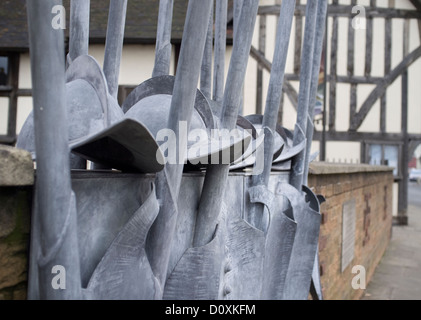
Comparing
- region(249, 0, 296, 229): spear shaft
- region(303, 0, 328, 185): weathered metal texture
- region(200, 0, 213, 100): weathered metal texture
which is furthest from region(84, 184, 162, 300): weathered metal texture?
region(303, 0, 328, 185): weathered metal texture

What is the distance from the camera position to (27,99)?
7.60 m

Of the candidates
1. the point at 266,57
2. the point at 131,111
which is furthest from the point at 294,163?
the point at 266,57

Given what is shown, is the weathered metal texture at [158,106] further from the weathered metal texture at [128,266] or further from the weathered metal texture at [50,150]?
the weathered metal texture at [50,150]

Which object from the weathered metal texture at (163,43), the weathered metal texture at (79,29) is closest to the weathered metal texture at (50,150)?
the weathered metal texture at (79,29)

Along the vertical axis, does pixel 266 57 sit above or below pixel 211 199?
above

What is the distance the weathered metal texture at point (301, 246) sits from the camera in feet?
6.22

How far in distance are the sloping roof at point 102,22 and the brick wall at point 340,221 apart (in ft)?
12.8

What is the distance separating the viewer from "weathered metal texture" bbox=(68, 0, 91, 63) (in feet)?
4.31

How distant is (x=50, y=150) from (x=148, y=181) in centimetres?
34

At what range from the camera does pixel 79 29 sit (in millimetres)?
1316
